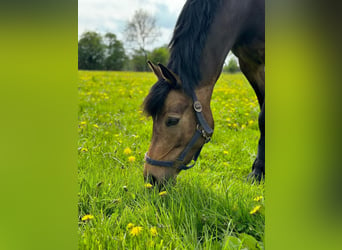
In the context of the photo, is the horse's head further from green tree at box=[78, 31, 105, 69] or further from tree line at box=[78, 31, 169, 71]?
green tree at box=[78, 31, 105, 69]

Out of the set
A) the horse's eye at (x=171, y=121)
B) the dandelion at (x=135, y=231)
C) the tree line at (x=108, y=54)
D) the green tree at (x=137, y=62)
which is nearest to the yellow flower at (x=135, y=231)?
the dandelion at (x=135, y=231)

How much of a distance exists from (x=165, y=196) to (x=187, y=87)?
27.5 inches

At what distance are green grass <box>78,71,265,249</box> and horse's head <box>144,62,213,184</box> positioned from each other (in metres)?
0.12

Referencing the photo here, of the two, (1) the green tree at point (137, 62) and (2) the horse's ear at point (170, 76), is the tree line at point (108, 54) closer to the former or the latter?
(1) the green tree at point (137, 62)

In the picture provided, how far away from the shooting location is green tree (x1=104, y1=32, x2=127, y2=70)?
399 centimetres

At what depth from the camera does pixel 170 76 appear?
192cm

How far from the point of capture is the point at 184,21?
202 centimetres

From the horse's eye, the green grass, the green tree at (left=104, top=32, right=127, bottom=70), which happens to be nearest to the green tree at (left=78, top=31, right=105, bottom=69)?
the green tree at (left=104, top=32, right=127, bottom=70)

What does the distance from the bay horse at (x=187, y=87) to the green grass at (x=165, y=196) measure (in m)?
0.14

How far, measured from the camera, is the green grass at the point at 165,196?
1.08 metres

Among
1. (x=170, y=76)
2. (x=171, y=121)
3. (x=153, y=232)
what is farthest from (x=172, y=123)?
(x=153, y=232)
